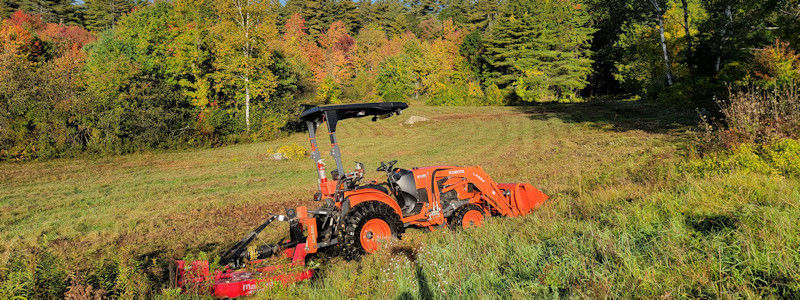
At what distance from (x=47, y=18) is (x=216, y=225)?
79.2 m

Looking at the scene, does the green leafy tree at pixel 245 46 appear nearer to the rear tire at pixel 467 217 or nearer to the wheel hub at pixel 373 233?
the rear tire at pixel 467 217

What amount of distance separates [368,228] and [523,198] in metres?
3.34

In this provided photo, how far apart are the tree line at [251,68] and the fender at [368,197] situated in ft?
47.7

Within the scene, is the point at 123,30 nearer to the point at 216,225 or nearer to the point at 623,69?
the point at 216,225

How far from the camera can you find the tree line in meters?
22.0

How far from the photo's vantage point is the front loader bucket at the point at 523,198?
26.0 ft

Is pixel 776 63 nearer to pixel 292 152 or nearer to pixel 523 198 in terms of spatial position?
pixel 523 198

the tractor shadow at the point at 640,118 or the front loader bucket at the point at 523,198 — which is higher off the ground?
the tractor shadow at the point at 640,118

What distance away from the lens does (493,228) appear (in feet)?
20.5

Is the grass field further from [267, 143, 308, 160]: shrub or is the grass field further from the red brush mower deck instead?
[267, 143, 308, 160]: shrub

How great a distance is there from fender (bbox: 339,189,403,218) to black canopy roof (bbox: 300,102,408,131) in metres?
1.02

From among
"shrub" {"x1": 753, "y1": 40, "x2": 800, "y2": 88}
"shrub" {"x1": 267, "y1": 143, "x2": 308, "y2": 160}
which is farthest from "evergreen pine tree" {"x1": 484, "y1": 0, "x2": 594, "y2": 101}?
"shrub" {"x1": 267, "y1": 143, "x2": 308, "y2": 160}

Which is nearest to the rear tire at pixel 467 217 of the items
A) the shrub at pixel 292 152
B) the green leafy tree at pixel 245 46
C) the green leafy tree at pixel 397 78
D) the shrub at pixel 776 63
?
the shrub at pixel 776 63

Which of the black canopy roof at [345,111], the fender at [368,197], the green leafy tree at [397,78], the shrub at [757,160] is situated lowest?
the fender at [368,197]
